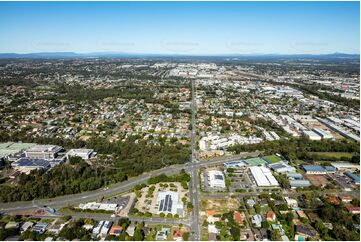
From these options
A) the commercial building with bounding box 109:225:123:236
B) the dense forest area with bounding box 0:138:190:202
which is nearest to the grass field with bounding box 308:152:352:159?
the dense forest area with bounding box 0:138:190:202

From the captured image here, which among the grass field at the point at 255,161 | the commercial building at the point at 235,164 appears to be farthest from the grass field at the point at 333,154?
the commercial building at the point at 235,164

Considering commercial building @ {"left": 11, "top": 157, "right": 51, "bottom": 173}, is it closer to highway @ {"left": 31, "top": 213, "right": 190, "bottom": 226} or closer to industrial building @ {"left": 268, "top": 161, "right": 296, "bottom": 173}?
highway @ {"left": 31, "top": 213, "right": 190, "bottom": 226}

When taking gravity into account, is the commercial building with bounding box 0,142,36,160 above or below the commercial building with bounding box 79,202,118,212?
above

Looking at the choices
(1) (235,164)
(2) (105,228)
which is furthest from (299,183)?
(2) (105,228)

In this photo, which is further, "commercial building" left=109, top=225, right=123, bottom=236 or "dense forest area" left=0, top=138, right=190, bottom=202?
"dense forest area" left=0, top=138, right=190, bottom=202

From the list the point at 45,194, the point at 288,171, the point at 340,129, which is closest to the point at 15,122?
the point at 45,194

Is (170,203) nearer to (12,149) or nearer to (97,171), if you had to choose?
(97,171)
